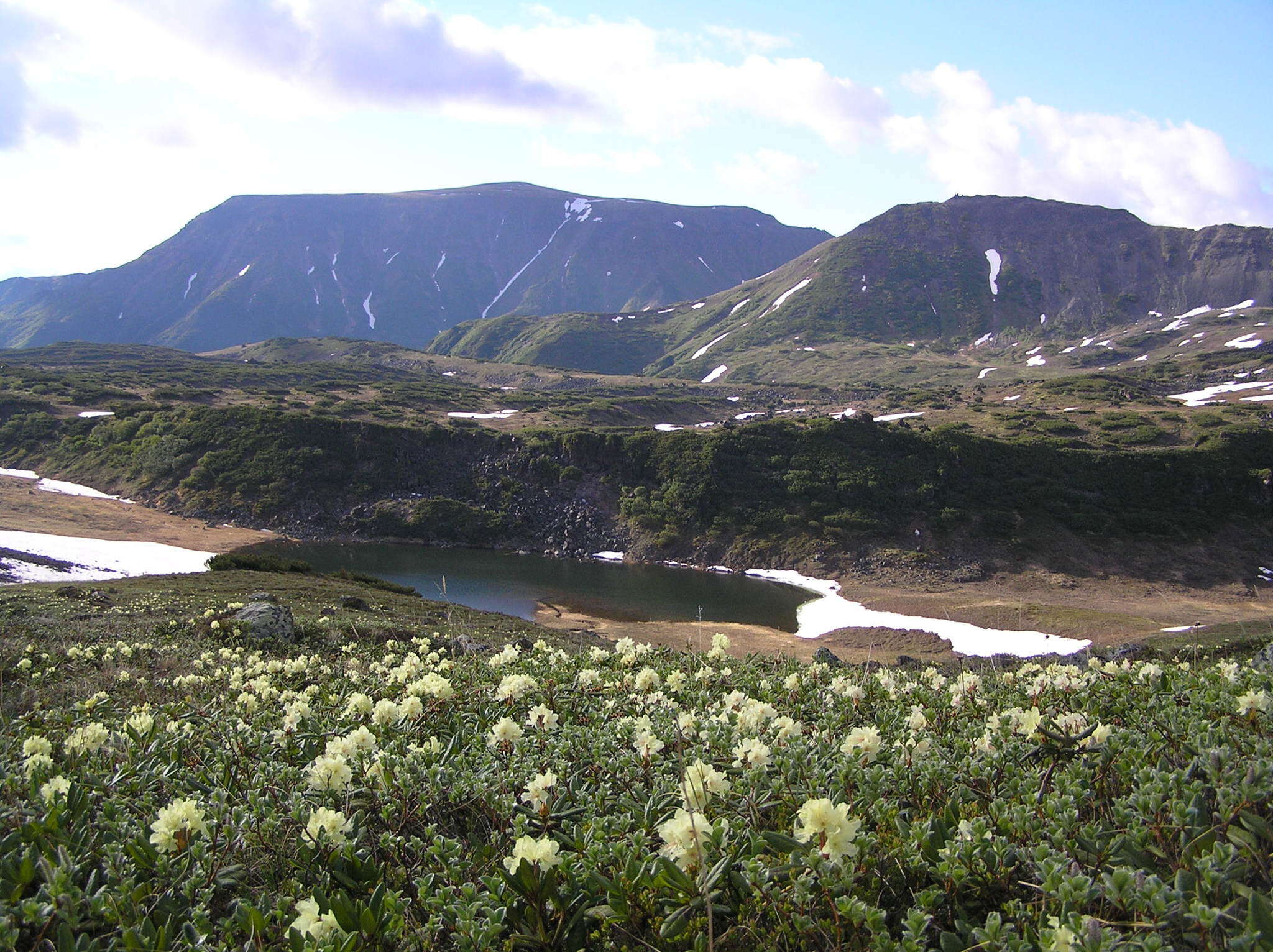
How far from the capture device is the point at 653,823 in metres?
2.52

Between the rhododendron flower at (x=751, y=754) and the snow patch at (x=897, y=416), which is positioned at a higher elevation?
the snow patch at (x=897, y=416)

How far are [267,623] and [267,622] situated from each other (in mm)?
32

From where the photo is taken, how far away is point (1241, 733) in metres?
2.92

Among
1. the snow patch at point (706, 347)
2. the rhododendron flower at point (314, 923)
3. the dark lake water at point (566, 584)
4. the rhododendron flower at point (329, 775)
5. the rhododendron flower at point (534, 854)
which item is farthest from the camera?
the snow patch at point (706, 347)

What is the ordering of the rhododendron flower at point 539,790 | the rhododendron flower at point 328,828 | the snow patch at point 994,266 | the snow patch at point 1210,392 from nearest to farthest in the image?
1. the rhododendron flower at point 328,828
2. the rhododendron flower at point 539,790
3. the snow patch at point 1210,392
4. the snow patch at point 994,266

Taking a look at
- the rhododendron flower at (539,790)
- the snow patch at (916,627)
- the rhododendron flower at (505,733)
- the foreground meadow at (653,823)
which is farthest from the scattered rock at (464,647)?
the snow patch at (916,627)

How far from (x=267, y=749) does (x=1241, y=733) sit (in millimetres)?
4233

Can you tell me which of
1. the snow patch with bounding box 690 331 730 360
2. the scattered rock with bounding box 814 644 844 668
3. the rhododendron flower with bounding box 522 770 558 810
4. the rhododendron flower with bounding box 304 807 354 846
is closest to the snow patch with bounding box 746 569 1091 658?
the scattered rock with bounding box 814 644 844 668

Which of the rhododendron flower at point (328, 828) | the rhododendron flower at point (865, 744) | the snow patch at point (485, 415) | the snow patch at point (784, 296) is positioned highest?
the snow patch at point (784, 296)

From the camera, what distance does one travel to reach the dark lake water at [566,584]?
120 ft

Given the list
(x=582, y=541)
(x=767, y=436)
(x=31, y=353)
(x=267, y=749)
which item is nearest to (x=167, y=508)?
(x=582, y=541)

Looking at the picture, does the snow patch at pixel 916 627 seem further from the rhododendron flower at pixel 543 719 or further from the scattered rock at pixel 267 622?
the rhododendron flower at pixel 543 719

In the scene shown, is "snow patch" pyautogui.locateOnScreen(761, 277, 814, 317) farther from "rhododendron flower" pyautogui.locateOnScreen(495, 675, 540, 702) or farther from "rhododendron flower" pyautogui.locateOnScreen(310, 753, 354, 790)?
"rhododendron flower" pyautogui.locateOnScreen(310, 753, 354, 790)

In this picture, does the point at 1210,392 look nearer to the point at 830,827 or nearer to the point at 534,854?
the point at 830,827
